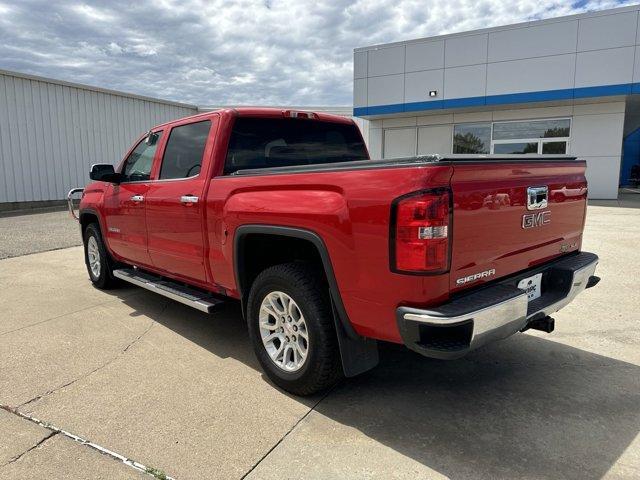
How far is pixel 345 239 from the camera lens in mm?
2613

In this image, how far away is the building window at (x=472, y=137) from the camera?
17906 mm

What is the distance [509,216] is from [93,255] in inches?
208

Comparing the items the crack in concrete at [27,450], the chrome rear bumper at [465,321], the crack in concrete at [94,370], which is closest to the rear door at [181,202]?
the crack in concrete at [94,370]

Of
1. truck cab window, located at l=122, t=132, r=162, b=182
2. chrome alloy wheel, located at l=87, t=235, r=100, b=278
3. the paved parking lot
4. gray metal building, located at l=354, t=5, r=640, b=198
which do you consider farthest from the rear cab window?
gray metal building, located at l=354, t=5, r=640, b=198

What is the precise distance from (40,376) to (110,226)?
216cm

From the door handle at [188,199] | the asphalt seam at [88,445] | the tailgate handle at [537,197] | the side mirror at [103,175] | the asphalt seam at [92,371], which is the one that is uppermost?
the side mirror at [103,175]

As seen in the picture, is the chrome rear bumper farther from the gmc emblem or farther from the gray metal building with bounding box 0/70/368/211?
the gray metal building with bounding box 0/70/368/211

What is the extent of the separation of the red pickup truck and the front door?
0.08 metres

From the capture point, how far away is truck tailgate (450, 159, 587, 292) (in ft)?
8.09

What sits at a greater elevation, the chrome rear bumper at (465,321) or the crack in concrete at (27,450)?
the chrome rear bumper at (465,321)

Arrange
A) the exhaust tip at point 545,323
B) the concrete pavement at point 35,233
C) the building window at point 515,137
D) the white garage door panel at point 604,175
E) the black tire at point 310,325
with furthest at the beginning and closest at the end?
the building window at point 515,137 < the white garage door panel at point 604,175 < the concrete pavement at point 35,233 < the exhaust tip at point 545,323 < the black tire at point 310,325

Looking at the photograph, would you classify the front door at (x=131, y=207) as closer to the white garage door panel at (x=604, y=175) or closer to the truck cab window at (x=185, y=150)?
the truck cab window at (x=185, y=150)

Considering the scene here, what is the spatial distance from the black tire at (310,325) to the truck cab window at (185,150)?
135cm

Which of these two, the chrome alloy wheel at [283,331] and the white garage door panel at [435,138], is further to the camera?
the white garage door panel at [435,138]
